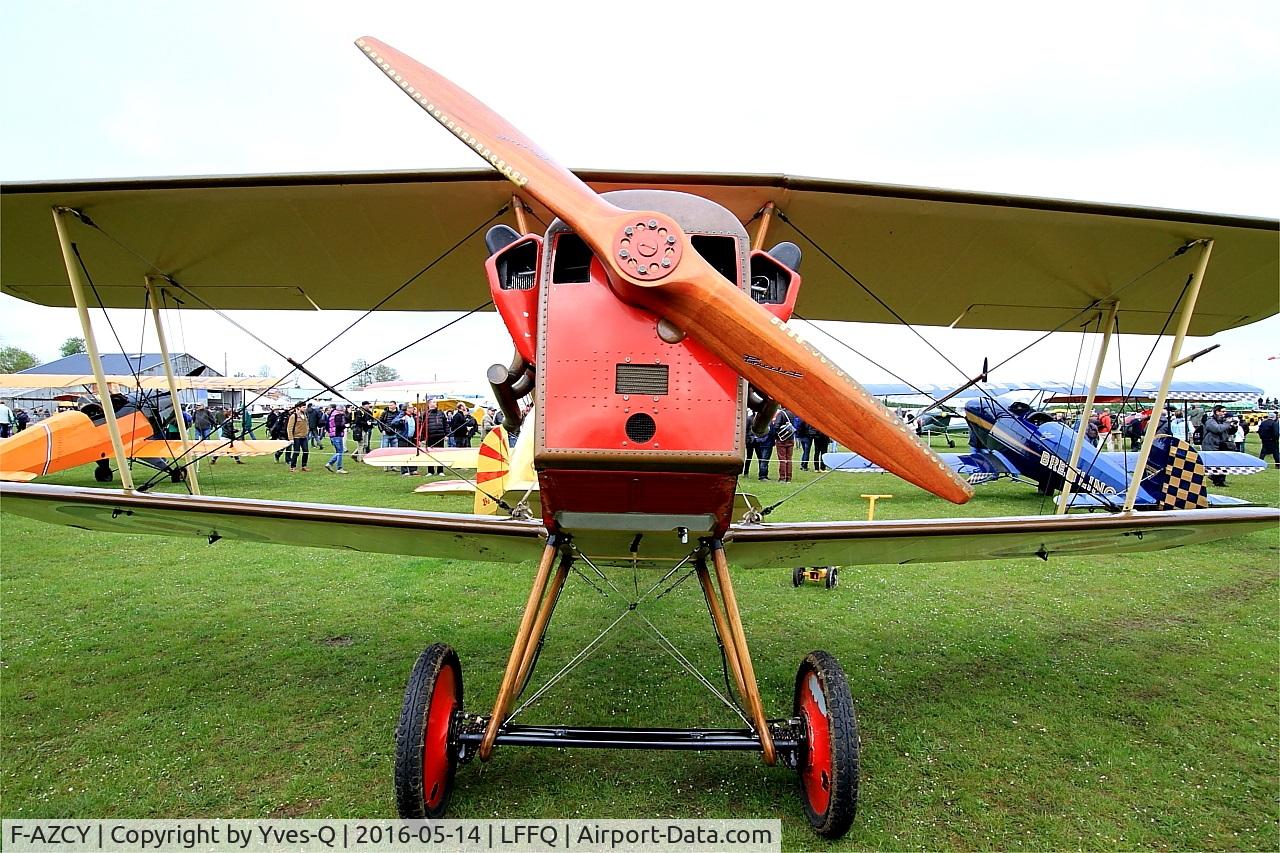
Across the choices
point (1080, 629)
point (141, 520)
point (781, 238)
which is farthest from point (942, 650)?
point (141, 520)

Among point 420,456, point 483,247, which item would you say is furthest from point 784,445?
point 483,247

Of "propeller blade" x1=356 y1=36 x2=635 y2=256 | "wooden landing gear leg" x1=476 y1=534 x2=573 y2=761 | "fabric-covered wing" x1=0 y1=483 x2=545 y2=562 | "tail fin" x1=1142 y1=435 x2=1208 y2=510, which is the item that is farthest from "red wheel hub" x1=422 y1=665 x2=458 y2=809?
A: "tail fin" x1=1142 y1=435 x2=1208 y2=510

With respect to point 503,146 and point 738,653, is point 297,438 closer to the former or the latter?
point 503,146

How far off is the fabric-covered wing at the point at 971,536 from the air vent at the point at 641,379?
3.64ft

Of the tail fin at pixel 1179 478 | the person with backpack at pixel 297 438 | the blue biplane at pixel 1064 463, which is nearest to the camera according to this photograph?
the tail fin at pixel 1179 478

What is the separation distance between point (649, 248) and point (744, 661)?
166cm

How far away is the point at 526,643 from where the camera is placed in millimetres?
2713

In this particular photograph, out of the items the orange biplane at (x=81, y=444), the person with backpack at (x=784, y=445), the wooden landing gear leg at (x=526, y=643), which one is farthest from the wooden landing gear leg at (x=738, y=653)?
the person with backpack at (x=784, y=445)

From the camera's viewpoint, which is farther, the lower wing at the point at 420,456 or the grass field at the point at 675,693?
the lower wing at the point at 420,456

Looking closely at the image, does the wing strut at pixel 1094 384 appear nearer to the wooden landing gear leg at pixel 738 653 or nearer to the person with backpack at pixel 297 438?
the wooden landing gear leg at pixel 738 653

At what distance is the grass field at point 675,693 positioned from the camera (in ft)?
9.07

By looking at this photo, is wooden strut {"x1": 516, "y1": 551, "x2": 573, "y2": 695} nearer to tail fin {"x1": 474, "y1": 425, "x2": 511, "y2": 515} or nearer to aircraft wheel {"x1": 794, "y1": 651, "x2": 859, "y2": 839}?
aircraft wheel {"x1": 794, "y1": 651, "x2": 859, "y2": 839}

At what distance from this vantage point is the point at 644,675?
4.10 m

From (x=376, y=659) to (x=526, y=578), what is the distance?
2.16m
